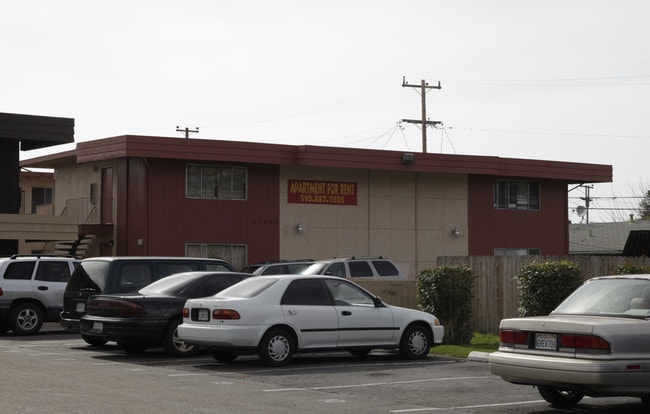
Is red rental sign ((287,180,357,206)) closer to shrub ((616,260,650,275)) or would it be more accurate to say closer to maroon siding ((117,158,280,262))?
maroon siding ((117,158,280,262))

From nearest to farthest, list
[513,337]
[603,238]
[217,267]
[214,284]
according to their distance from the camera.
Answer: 1. [513,337]
2. [214,284]
3. [217,267]
4. [603,238]

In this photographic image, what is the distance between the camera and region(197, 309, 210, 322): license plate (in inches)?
639

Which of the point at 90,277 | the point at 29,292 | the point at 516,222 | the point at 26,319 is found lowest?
the point at 26,319

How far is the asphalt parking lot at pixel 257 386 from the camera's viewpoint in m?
11.9

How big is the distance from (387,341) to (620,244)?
39690mm

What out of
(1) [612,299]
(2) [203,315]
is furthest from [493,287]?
(1) [612,299]

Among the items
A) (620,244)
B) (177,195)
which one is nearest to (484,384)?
(177,195)

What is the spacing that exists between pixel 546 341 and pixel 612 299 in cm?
114

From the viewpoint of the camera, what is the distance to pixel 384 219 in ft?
123

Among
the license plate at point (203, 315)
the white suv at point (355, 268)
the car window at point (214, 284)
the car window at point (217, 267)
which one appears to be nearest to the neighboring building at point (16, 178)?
the white suv at point (355, 268)

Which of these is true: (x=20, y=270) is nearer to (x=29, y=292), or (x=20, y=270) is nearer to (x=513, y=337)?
(x=29, y=292)

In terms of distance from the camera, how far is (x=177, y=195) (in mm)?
33688

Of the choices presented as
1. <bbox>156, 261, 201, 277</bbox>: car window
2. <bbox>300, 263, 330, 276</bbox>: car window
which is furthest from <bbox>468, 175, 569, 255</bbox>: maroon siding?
<bbox>156, 261, 201, 277</bbox>: car window

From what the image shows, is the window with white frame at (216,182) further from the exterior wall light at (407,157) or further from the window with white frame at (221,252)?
the exterior wall light at (407,157)
